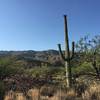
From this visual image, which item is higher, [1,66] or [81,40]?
[81,40]

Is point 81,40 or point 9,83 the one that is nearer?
point 9,83

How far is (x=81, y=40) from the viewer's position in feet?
67.7

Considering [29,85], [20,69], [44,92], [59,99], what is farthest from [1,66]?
[59,99]

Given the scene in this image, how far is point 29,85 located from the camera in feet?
49.1

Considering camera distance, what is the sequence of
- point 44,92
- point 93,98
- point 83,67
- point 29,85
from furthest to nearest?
point 83,67, point 29,85, point 44,92, point 93,98

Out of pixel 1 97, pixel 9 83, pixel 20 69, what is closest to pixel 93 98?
pixel 1 97

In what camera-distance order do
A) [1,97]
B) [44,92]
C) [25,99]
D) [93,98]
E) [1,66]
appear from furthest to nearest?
[1,66] → [44,92] → [1,97] → [93,98] → [25,99]

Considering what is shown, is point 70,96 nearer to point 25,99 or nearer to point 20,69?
point 25,99

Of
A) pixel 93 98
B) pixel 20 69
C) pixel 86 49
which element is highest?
pixel 86 49

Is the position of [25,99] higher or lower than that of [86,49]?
lower

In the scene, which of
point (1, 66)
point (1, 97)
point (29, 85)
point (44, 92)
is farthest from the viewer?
point (1, 66)

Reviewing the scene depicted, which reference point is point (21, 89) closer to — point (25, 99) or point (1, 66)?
point (25, 99)

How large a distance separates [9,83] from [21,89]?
2022 millimetres

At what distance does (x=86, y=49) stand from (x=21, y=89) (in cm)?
817
